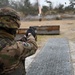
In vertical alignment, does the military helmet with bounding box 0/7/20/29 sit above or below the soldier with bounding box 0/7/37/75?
above

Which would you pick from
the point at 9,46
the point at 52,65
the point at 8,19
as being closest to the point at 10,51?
the point at 9,46

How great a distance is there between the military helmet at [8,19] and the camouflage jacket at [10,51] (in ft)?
0.27

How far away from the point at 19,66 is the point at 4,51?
0.30 metres

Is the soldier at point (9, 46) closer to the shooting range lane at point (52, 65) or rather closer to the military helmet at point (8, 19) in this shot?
the military helmet at point (8, 19)

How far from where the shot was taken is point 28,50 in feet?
7.93

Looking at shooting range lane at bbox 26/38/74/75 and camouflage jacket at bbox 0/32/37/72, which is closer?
camouflage jacket at bbox 0/32/37/72

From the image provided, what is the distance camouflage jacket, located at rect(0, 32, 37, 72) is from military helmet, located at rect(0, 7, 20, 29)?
0.08 m

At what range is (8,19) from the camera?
227cm

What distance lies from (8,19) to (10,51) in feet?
0.92

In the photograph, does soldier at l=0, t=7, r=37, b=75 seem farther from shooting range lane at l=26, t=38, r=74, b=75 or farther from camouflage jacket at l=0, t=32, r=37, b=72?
shooting range lane at l=26, t=38, r=74, b=75

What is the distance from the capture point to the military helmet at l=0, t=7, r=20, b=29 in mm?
2248

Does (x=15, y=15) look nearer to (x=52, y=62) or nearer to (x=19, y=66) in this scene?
(x=19, y=66)

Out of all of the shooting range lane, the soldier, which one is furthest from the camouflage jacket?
the shooting range lane

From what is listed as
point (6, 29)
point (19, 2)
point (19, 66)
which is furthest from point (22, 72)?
point (19, 2)
